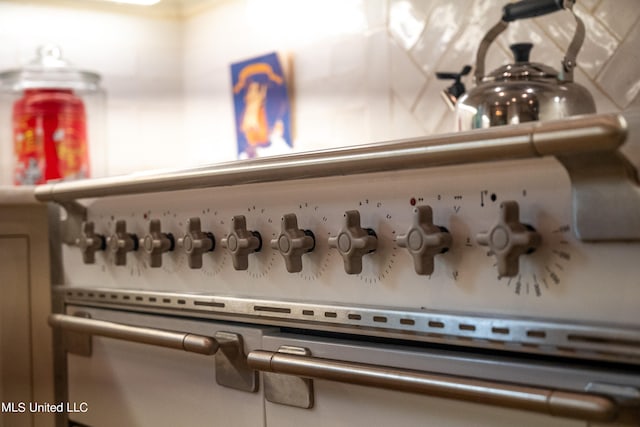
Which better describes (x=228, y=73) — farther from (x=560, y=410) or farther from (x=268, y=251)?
(x=560, y=410)

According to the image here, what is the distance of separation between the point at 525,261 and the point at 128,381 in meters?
0.65

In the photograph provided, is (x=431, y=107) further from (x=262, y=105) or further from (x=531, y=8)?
(x=262, y=105)

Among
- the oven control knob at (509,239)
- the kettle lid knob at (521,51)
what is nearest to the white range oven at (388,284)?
the oven control knob at (509,239)

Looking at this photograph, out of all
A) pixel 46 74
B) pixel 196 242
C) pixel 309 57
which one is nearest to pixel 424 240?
pixel 196 242

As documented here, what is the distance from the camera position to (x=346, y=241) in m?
0.69

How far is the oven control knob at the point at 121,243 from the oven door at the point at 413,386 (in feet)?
0.94

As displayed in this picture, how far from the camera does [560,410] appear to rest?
Result: 525mm

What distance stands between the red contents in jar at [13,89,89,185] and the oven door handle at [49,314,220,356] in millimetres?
510

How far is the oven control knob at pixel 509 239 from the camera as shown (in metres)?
0.56

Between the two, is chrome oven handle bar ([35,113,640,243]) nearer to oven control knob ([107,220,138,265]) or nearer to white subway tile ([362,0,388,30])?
oven control knob ([107,220,138,265])

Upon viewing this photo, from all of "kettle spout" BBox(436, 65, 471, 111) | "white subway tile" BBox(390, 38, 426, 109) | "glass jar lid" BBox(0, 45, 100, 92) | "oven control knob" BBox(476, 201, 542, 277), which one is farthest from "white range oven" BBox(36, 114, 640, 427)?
"glass jar lid" BBox(0, 45, 100, 92)

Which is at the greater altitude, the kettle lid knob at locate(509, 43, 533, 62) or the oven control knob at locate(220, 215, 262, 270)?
the kettle lid knob at locate(509, 43, 533, 62)

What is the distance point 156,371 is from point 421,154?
54 centimetres

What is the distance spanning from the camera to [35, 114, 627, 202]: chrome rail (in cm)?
51
